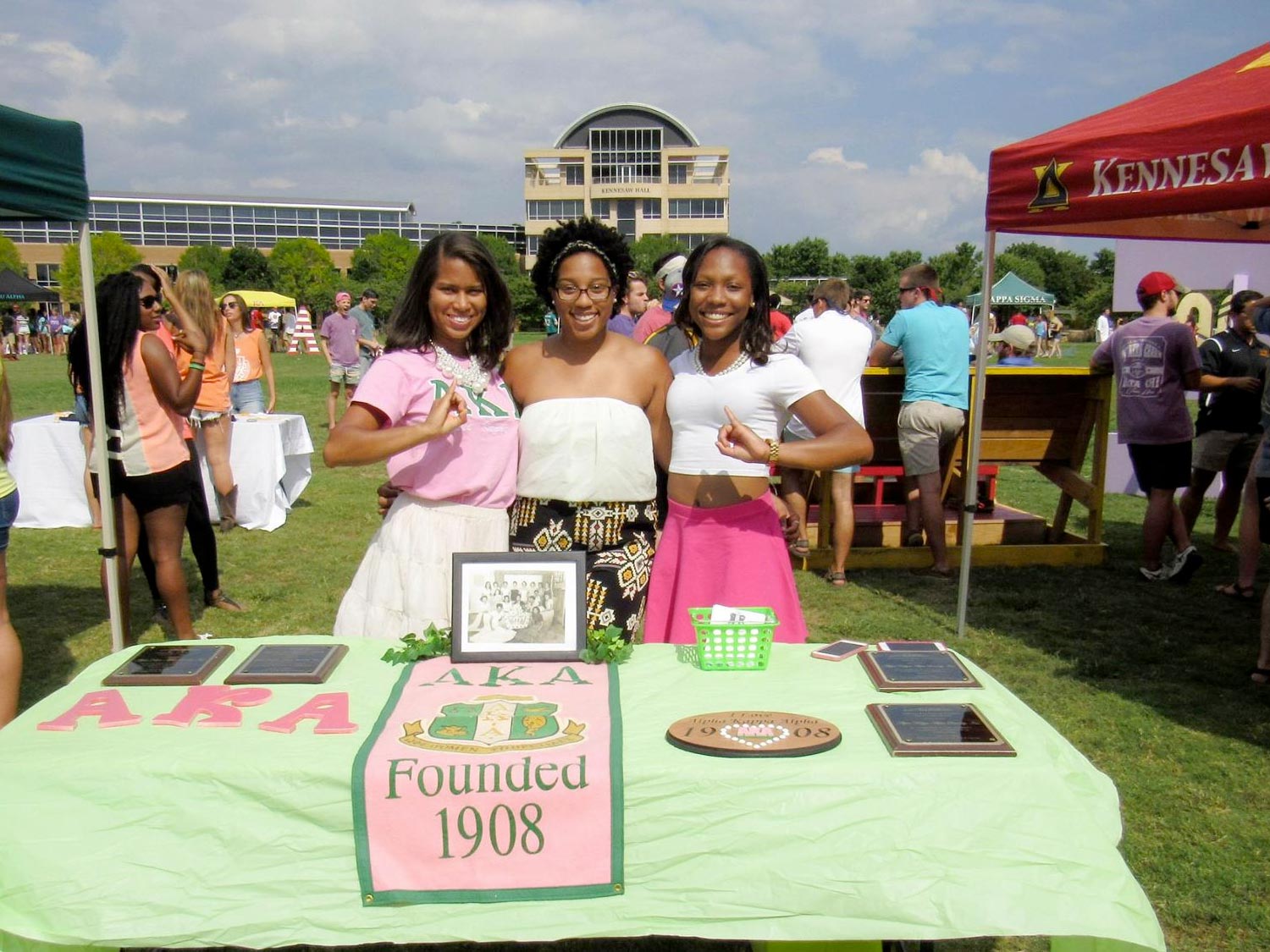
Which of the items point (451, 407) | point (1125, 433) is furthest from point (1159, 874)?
point (1125, 433)

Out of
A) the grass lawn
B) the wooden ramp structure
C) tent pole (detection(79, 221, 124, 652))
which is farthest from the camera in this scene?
the wooden ramp structure

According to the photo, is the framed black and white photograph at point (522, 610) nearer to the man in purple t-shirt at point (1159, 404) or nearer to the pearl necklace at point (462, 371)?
the pearl necklace at point (462, 371)

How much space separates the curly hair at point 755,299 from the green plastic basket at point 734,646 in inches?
31.4

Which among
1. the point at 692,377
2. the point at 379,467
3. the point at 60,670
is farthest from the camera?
the point at 379,467

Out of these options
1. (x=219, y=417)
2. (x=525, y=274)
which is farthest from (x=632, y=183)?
(x=219, y=417)

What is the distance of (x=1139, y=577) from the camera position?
20.7 ft

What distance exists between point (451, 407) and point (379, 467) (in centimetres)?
876

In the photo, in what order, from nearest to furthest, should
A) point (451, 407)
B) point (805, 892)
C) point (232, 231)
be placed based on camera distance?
point (805, 892) < point (451, 407) < point (232, 231)

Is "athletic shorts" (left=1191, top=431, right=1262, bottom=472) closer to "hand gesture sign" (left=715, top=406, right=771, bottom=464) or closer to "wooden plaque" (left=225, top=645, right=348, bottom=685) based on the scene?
"hand gesture sign" (left=715, top=406, right=771, bottom=464)

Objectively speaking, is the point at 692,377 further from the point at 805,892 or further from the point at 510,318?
the point at 805,892

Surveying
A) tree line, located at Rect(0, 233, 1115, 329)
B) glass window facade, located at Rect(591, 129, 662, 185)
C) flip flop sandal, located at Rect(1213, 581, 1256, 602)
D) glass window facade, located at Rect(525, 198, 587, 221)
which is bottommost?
flip flop sandal, located at Rect(1213, 581, 1256, 602)

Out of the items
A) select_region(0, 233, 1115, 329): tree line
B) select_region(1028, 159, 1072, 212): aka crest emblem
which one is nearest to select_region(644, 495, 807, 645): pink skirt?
select_region(1028, 159, 1072, 212): aka crest emblem

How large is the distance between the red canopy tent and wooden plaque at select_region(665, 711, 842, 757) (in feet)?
8.92

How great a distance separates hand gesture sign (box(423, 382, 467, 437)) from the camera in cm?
236
